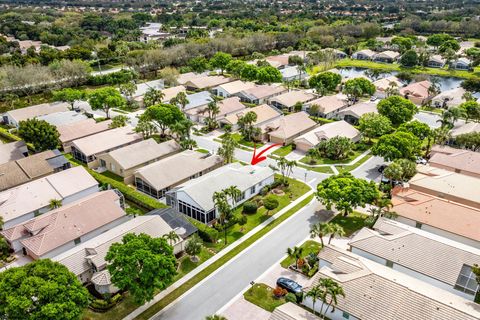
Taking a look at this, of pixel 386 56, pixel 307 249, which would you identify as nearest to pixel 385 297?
pixel 307 249

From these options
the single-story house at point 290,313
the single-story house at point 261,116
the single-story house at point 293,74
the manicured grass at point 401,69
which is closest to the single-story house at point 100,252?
the single-story house at point 290,313

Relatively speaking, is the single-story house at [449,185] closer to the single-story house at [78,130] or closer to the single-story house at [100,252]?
the single-story house at [100,252]

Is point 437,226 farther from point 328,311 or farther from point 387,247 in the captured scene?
point 328,311

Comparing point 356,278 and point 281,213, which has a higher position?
point 356,278

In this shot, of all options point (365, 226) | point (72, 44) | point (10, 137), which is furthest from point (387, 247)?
point (72, 44)

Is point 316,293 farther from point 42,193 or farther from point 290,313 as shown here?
point 42,193

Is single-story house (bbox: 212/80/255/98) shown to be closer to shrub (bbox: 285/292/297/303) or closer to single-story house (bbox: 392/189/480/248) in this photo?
single-story house (bbox: 392/189/480/248)
